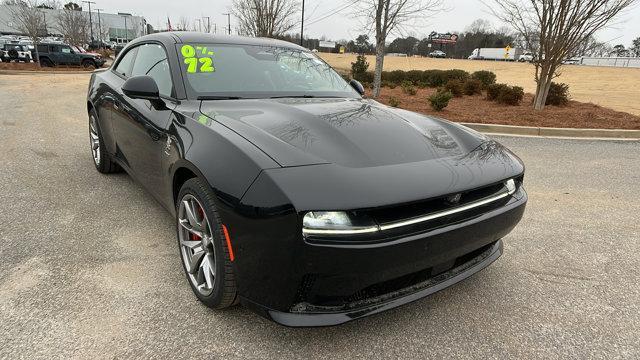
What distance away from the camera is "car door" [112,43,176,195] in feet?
9.01

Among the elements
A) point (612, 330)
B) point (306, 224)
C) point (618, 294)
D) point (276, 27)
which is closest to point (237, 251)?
point (306, 224)

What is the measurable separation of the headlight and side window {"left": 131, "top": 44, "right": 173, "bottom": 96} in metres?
1.72

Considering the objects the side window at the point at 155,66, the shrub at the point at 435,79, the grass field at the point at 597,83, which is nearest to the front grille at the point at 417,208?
the side window at the point at 155,66

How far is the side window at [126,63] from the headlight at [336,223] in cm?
295

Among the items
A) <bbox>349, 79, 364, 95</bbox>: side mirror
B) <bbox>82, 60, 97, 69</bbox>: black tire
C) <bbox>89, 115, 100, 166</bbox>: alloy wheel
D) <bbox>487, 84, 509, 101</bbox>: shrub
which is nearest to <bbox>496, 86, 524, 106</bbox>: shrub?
<bbox>487, 84, 509, 101</bbox>: shrub

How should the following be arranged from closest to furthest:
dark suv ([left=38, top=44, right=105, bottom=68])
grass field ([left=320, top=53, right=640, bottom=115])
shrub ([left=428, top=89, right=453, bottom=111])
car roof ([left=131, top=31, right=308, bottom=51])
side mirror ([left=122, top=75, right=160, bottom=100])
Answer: side mirror ([left=122, top=75, right=160, bottom=100]), car roof ([left=131, top=31, right=308, bottom=51]), shrub ([left=428, top=89, right=453, bottom=111]), grass field ([left=320, top=53, right=640, bottom=115]), dark suv ([left=38, top=44, right=105, bottom=68])

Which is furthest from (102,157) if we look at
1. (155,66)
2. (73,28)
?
(73,28)

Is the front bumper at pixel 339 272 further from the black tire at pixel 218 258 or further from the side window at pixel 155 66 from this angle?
the side window at pixel 155 66

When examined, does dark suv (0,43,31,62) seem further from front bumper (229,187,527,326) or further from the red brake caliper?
front bumper (229,187,527,326)

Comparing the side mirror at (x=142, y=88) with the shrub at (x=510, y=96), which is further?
the shrub at (x=510, y=96)

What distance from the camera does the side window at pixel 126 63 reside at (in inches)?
A: 155

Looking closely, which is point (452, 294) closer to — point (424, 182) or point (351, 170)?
point (424, 182)

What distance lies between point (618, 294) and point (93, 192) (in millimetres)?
4279

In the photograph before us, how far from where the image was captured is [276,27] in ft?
65.8
